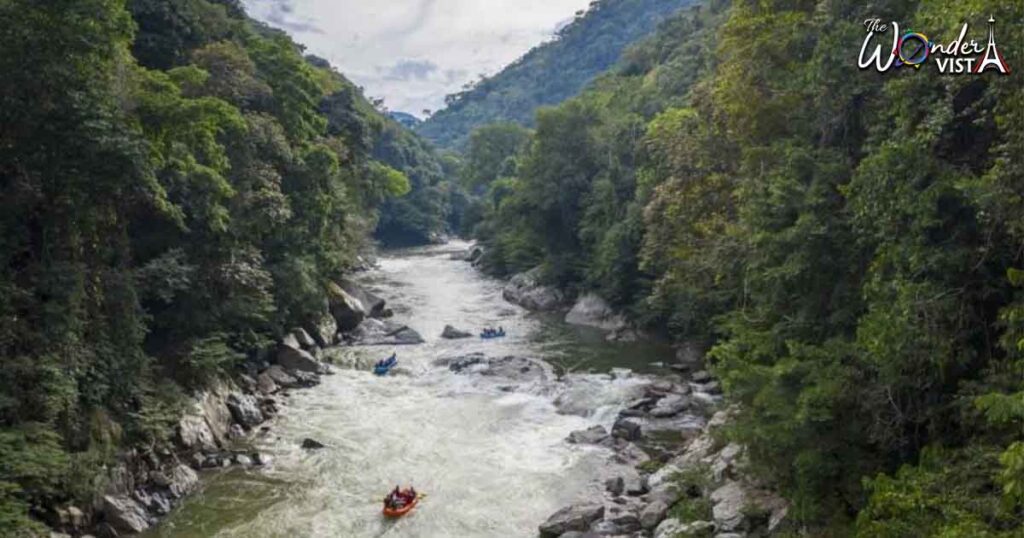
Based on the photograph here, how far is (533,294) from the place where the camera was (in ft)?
132

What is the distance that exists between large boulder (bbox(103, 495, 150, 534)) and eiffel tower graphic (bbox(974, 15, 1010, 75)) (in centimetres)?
1579

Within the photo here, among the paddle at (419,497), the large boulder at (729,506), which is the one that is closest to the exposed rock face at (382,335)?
the paddle at (419,497)

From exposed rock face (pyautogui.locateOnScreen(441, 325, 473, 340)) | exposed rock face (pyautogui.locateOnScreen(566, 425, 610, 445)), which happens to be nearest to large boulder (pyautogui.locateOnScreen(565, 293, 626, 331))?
exposed rock face (pyautogui.locateOnScreen(441, 325, 473, 340))

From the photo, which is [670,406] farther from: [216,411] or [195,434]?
[195,434]

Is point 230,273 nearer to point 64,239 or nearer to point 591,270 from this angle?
point 64,239

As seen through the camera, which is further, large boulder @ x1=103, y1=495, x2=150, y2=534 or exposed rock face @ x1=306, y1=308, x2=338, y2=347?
exposed rock face @ x1=306, y1=308, x2=338, y2=347

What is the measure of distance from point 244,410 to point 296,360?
535 cm

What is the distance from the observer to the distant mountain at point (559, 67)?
13888 centimetres

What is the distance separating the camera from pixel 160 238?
19312mm

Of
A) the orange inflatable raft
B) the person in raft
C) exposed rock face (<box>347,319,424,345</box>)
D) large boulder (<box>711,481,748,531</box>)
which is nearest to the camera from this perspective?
large boulder (<box>711,481,748,531</box>)

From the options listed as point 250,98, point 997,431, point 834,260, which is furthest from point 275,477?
point 250,98

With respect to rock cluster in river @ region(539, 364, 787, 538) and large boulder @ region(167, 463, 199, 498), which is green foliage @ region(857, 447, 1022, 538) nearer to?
rock cluster in river @ region(539, 364, 787, 538)

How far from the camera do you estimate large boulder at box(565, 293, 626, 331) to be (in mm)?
33469

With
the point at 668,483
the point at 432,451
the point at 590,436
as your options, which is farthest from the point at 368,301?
the point at 668,483
